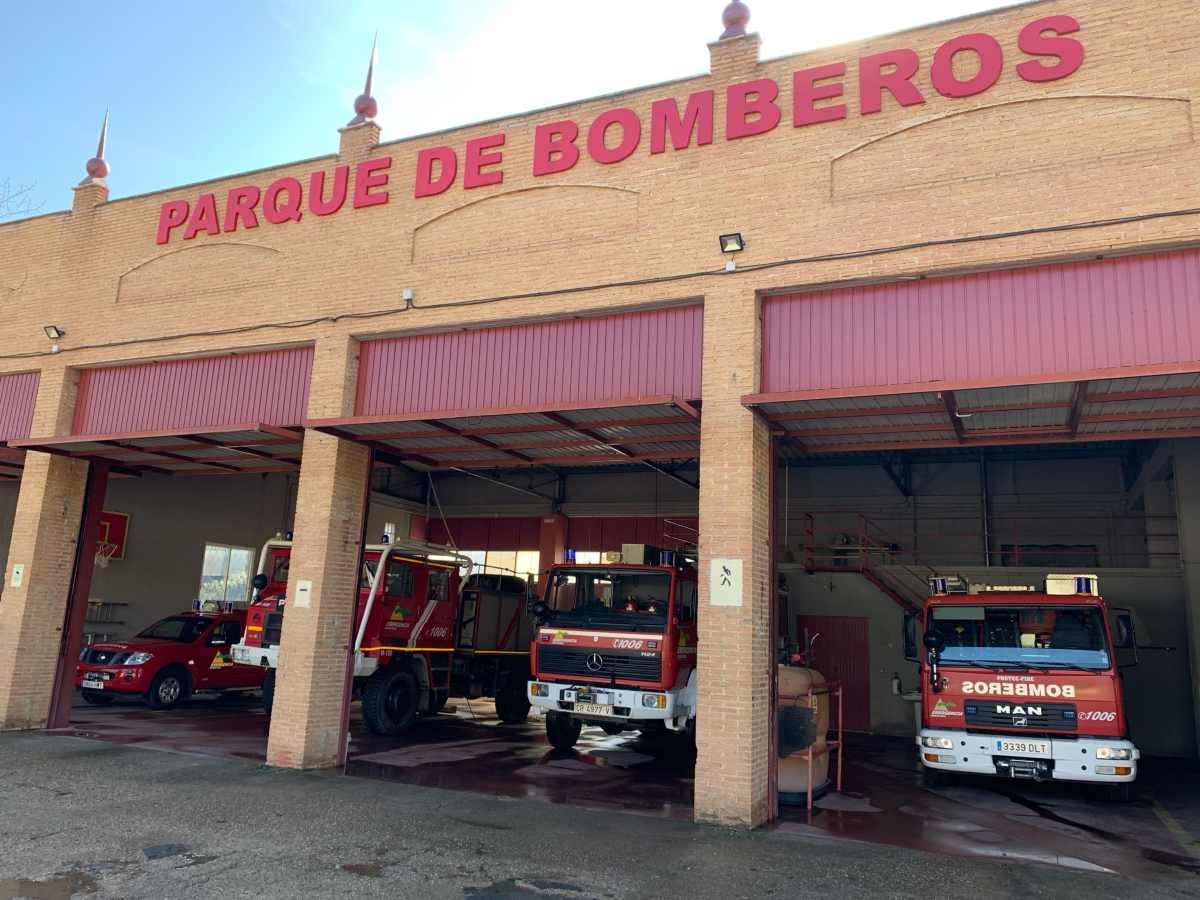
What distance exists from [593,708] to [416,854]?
4099 millimetres

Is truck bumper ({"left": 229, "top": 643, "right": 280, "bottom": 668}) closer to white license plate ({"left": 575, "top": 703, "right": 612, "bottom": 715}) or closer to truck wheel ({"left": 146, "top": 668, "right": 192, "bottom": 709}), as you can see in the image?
truck wheel ({"left": 146, "top": 668, "right": 192, "bottom": 709})

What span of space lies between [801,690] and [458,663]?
720 cm

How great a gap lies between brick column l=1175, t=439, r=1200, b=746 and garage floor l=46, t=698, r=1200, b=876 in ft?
6.40

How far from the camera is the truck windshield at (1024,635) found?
9859mm

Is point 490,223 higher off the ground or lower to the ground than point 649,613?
higher

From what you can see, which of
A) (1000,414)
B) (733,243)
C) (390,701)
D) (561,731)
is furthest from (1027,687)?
(390,701)

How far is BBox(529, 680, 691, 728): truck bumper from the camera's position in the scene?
10.4 metres

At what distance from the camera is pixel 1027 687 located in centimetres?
963

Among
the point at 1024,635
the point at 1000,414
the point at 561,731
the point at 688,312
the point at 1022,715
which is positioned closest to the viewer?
the point at 1000,414

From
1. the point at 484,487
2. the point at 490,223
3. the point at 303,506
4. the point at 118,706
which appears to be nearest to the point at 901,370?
the point at 490,223

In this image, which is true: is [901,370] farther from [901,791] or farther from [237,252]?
[237,252]

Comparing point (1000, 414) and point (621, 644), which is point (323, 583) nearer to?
point (621, 644)

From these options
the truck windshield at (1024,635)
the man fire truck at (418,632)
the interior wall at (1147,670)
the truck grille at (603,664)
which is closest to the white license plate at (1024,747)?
the truck windshield at (1024,635)

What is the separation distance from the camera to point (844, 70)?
936 cm
